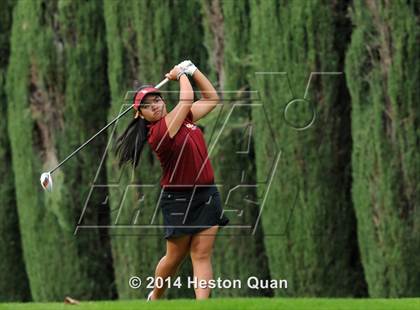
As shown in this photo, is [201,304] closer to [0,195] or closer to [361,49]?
[361,49]

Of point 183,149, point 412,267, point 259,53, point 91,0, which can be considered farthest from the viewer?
point 91,0

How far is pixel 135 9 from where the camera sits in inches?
535

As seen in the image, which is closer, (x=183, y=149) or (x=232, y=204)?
(x=183, y=149)

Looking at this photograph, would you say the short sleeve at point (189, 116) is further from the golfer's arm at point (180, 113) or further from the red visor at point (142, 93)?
the red visor at point (142, 93)

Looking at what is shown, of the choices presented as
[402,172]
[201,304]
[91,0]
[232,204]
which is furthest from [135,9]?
[201,304]

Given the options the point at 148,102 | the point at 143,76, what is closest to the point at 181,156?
the point at 148,102

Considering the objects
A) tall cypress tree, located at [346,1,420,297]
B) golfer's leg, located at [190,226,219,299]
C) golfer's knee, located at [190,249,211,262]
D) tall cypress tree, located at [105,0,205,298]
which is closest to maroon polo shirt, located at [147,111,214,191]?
golfer's leg, located at [190,226,219,299]

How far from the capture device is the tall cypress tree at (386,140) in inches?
472

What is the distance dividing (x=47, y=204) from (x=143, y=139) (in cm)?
562

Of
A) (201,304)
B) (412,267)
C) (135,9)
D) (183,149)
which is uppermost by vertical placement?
(135,9)

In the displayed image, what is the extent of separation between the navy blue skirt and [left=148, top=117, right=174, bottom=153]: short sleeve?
1.09ft

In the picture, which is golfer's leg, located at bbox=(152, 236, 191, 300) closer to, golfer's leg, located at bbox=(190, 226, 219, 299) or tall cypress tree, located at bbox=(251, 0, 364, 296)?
golfer's leg, located at bbox=(190, 226, 219, 299)

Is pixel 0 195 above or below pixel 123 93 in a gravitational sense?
below

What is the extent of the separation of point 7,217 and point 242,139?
3581 millimetres
